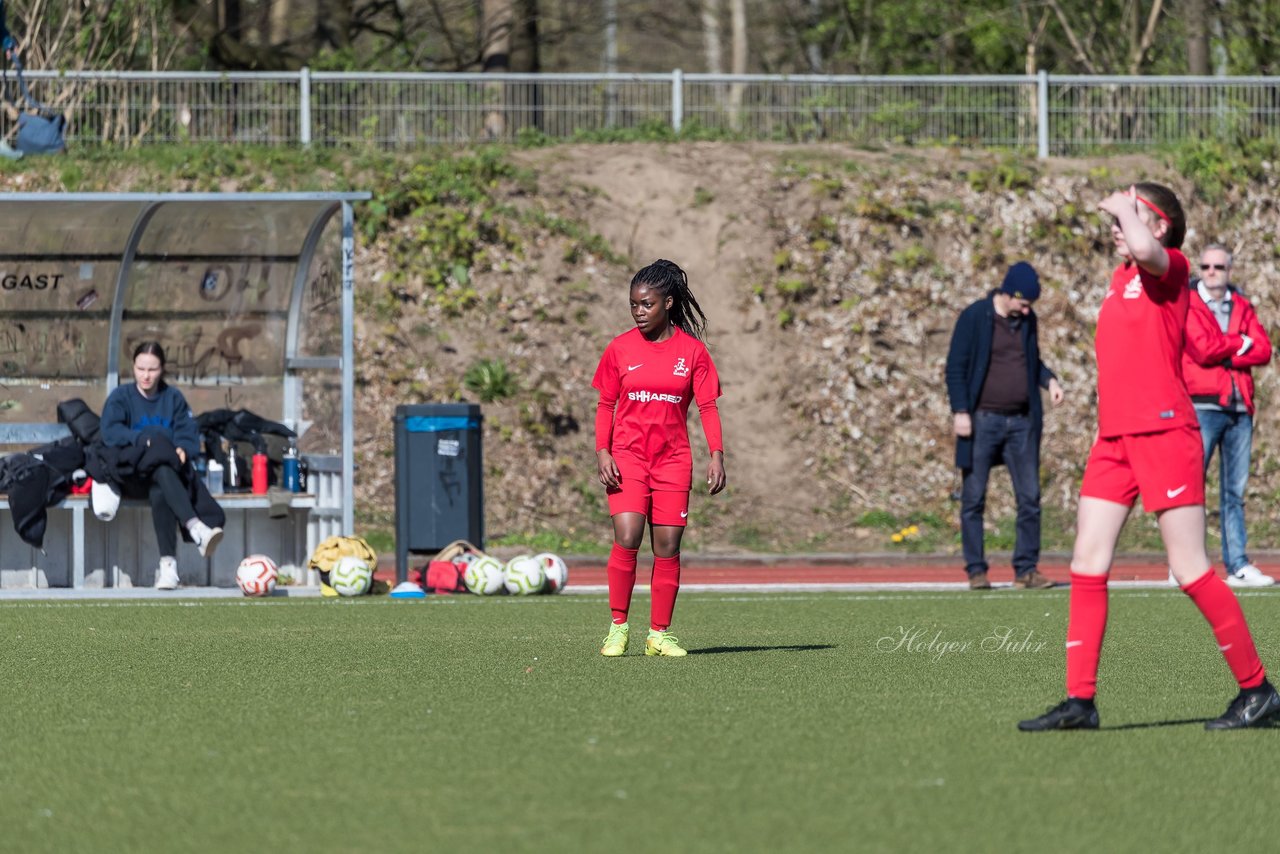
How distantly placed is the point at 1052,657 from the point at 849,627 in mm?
2055

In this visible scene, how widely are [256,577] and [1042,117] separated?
14.8 metres

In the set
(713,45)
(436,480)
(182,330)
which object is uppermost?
(713,45)

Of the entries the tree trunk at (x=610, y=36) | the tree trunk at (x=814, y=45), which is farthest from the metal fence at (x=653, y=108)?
the tree trunk at (x=814, y=45)

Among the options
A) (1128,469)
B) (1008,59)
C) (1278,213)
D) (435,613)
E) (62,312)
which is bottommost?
(435,613)

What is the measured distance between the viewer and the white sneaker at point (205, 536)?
14773 mm

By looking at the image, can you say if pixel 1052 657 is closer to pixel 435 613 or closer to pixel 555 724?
pixel 555 724

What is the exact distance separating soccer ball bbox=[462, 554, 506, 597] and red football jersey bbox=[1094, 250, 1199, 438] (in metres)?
8.20

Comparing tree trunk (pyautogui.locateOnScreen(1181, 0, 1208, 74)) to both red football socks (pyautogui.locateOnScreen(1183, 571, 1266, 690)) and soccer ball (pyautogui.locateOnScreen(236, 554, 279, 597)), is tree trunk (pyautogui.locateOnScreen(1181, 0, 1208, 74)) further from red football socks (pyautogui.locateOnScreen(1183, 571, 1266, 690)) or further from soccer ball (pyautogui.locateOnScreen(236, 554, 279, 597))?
red football socks (pyautogui.locateOnScreen(1183, 571, 1266, 690))

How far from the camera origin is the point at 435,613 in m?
13.0

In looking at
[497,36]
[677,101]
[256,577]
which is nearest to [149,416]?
[256,577]

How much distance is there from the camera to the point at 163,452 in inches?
588

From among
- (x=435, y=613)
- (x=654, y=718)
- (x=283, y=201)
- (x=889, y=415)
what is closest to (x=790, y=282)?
(x=889, y=415)

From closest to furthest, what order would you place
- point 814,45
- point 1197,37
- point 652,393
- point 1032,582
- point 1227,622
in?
point 1227,622
point 652,393
point 1032,582
point 1197,37
point 814,45

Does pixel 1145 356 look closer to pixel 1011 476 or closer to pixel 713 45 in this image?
pixel 1011 476
